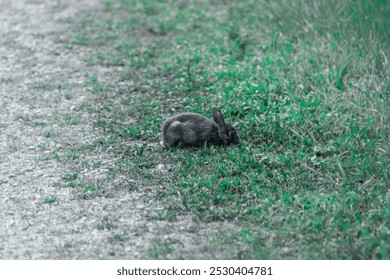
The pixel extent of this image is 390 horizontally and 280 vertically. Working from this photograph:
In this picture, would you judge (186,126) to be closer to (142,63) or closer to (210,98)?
(210,98)

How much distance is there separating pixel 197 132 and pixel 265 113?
1.09 m

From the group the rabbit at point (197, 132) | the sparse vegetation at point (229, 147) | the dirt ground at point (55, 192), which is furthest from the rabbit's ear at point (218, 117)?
the dirt ground at point (55, 192)

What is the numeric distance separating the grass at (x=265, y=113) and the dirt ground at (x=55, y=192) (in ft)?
0.60

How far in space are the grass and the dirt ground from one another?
Answer: 0.60ft

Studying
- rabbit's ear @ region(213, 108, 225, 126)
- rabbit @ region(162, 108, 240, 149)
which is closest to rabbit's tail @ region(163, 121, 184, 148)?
rabbit @ region(162, 108, 240, 149)

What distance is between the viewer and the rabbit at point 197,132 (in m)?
6.17

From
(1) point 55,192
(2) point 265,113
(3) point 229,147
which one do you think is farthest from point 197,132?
(1) point 55,192

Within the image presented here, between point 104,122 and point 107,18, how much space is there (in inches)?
160

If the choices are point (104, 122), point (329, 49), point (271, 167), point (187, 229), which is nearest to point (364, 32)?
point (329, 49)

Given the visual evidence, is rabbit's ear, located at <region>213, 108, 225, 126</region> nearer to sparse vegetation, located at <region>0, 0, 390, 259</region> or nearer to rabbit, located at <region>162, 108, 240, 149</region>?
rabbit, located at <region>162, 108, 240, 149</region>

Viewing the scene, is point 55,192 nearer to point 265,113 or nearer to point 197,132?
point 197,132
